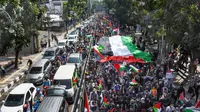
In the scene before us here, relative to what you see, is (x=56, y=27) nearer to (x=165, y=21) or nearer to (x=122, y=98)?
(x=165, y=21)

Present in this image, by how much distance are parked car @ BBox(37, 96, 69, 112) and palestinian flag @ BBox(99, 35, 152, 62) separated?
1102 cm

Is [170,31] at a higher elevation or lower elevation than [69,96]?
higher

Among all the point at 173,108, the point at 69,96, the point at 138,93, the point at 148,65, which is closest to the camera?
the point at 173,108

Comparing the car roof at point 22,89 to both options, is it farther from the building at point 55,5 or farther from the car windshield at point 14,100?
the building at point 55,5

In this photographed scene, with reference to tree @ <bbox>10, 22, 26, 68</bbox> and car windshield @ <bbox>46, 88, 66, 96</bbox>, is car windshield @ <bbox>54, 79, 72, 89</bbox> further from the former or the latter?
tree @ <bbox>10, 22, 26, 68</bbox>

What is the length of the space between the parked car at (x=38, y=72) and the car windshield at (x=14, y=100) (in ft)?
19.6

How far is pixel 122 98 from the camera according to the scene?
16.0 m

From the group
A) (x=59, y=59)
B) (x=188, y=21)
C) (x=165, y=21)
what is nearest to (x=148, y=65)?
(x=165, y=21)

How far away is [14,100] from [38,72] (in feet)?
23.3

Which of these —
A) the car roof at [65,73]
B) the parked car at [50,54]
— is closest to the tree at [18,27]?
the parked car at [50,54]

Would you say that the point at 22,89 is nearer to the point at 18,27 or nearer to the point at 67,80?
the point at 67,80

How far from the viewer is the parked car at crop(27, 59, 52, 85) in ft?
75.5

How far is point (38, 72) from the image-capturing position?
2370 cm

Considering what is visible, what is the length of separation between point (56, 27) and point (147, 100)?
2162 inches
